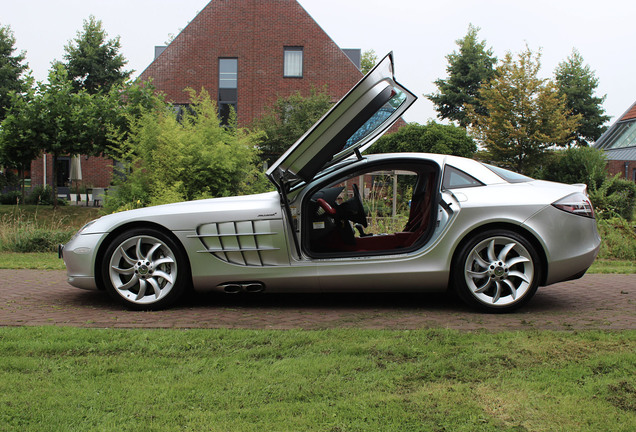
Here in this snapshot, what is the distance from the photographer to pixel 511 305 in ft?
16.0

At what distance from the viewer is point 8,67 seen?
1452 inches

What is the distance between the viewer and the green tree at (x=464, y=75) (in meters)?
46.8

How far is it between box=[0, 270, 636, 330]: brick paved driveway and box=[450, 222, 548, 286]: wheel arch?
1.21ft

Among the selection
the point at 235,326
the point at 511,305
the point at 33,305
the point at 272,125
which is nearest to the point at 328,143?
the point at 235,326

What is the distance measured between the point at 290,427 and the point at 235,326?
1916 mm

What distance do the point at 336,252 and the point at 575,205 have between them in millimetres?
2035

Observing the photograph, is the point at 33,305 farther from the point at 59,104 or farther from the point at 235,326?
the point at 59,104

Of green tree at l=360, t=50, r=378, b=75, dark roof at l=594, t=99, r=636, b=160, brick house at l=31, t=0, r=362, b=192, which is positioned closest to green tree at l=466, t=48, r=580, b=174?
brick house at l=31, t=0, r=362, b=192

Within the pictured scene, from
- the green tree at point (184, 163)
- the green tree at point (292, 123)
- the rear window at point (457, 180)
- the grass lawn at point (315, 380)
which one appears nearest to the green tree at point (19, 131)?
the green tree at point (292, 123)

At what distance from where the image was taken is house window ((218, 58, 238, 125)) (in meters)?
32.4

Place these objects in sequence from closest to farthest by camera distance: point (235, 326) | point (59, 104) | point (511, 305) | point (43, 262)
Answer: point (235, 326) < point (511, 305) < point (43, 262) < point (59, 104)

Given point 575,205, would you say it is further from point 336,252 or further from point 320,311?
point 320,311

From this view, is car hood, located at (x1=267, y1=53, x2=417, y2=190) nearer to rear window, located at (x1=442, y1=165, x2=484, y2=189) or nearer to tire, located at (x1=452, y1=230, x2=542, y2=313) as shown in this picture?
rear window, located at (x1=442, y1=165, x2=484, y2=189)

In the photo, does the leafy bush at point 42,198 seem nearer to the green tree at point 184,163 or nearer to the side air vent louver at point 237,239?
the green tree at point 184,163
